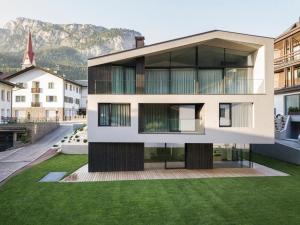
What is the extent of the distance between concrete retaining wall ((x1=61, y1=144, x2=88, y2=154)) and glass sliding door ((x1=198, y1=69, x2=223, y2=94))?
12.9 meters

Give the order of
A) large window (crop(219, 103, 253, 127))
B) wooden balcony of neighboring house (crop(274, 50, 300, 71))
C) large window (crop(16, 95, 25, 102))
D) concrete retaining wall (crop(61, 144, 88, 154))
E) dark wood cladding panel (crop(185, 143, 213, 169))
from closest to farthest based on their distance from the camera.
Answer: large window (crop(219, 103, 253, 127)), dark wood cladding panel (crop(185, 143, 213, 169)), concrete retaining wall (crop(61, 144, 88, 154)), wooden balcony of neighboring house (crop(274, 50, 300, 71)), large window (crop(16, 95, 25, 102))

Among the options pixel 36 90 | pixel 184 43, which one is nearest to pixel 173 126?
pixel 184 43

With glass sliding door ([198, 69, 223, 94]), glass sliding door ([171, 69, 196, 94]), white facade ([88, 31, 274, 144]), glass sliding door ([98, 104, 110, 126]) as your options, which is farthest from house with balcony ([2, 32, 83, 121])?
glass sliding door ([198, 69, 223, 94])

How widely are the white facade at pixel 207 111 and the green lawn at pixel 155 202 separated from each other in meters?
3.07

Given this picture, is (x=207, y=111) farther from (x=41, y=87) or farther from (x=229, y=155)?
(x=41, y=87)

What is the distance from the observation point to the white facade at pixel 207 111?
1856 cm

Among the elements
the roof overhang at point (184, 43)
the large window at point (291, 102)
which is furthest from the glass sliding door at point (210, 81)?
the large window at point (291, 102)

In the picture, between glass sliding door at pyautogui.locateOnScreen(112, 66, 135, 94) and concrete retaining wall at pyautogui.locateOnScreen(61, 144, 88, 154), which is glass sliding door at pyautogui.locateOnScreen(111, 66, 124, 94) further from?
concrete retaining wall at pyautogui.locateOnScreen(61, 144, 88, 154)

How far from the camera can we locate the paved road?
20.0 metres

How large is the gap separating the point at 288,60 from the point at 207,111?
1950cm

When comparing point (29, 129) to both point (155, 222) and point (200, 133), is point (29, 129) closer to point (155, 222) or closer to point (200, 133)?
point (200, 133)

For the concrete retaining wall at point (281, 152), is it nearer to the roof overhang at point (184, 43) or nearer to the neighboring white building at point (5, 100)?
the roof overhang at point (184, 43)

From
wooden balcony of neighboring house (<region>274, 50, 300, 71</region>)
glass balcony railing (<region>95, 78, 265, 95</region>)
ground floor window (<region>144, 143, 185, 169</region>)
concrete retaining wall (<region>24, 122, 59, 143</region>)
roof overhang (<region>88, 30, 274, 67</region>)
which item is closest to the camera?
roof overhang (<region>88, 30, 274, 67</region>)

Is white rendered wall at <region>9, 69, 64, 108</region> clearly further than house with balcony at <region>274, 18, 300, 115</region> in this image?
Yes
